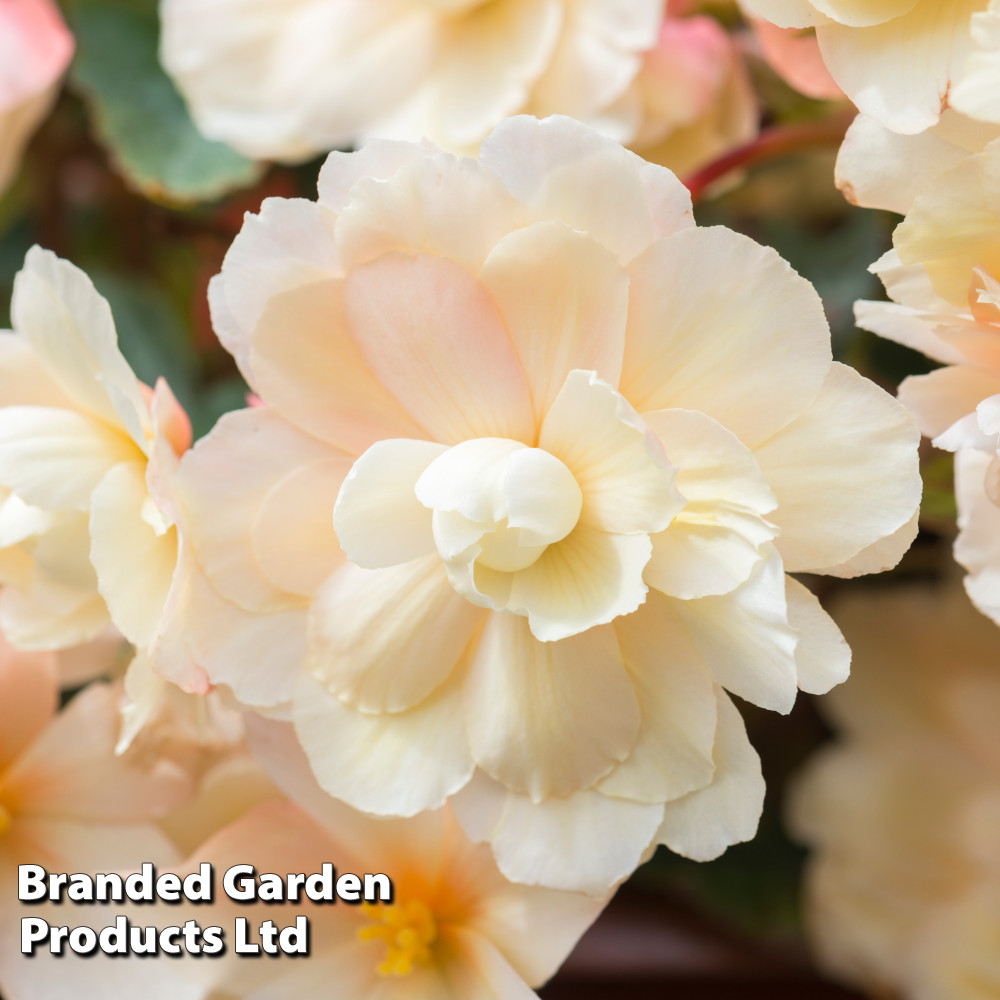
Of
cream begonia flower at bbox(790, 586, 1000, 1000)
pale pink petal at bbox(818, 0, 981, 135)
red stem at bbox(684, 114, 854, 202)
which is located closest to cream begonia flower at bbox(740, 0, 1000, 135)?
pale pink petal at bbox(818, 0, 981, 135)

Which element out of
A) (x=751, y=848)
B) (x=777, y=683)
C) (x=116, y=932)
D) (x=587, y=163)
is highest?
(x=587, y=163)

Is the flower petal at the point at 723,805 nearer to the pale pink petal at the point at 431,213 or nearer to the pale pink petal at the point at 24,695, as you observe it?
the pale pink petal at the point at 431,213

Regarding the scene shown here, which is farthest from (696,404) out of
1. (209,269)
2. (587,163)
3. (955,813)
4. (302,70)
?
(209,269)

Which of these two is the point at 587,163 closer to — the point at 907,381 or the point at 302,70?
the point at 907,381

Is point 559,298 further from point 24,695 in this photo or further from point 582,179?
point 24,695

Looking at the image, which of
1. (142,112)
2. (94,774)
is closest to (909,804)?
(94,774)

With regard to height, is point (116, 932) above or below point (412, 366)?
below
